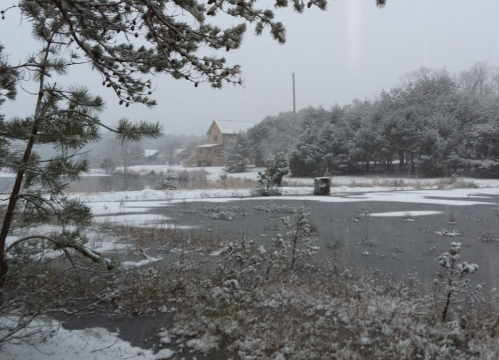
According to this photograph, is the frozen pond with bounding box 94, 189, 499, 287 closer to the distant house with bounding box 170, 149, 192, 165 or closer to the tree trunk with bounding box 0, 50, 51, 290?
the tree trunk with bounding box 0, 50, 51, 290

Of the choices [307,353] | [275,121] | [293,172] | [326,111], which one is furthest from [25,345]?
[275,121]

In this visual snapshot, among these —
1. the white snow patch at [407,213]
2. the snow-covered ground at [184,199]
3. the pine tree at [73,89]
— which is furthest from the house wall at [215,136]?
the pine tree at [73,89]

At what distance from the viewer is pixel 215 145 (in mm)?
58938

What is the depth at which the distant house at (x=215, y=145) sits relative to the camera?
58.8 metres

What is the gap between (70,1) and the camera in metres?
2.98

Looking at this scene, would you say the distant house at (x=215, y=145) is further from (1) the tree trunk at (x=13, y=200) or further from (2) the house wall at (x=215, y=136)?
(1) the tree trunk at (x=13, y=200)

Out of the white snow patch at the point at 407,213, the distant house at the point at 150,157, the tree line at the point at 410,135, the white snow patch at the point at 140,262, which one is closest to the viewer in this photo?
the white snow patch at the point at 140,262

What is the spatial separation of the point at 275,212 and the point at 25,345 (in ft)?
33.4

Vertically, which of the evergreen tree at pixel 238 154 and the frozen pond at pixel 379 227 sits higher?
the evergreen tree at pixel 238 154

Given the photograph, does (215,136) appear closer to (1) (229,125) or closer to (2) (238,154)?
(1) (229,125)

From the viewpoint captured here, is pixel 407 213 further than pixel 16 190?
Yes

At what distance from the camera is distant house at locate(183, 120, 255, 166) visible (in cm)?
5875

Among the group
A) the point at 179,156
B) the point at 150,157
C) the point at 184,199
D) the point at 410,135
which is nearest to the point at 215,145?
the point at 179,156

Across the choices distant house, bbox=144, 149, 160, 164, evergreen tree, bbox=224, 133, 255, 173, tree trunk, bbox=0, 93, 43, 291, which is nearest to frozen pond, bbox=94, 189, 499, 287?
tree trunk, bbox=0, 93, 43, 291
